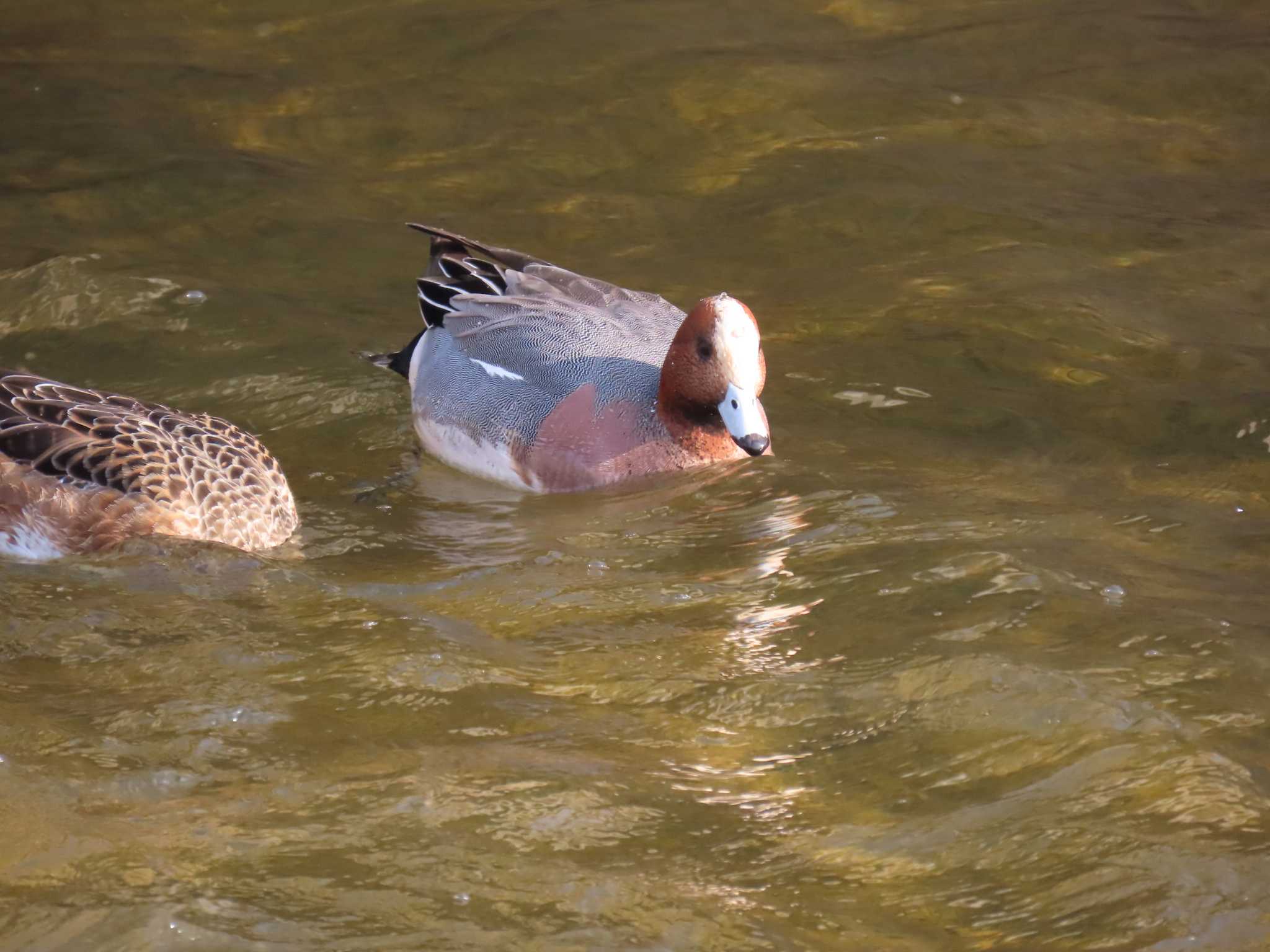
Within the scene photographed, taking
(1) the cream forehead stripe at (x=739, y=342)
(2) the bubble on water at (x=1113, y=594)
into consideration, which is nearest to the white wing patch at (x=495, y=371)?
(1) the cream forehead stripe at (x=739, y=342)

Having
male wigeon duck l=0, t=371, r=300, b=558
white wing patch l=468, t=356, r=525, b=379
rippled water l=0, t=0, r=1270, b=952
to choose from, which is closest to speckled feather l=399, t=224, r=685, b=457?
white wing patch l=468, t=356, r=525, b=379

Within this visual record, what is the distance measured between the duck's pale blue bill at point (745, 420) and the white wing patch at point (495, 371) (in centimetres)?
97

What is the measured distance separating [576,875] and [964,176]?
5.57 metres

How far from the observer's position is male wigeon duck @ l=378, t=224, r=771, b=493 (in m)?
5.81

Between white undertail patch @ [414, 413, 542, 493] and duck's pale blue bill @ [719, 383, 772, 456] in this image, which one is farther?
white undertail patch @ [414, 413, 542, 493]

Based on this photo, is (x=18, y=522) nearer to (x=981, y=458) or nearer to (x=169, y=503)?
(x=169, y=503)

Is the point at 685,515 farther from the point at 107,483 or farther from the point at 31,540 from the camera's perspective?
the point at 31,540

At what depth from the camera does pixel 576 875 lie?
329 centimetres

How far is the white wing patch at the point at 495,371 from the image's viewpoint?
6.31 m

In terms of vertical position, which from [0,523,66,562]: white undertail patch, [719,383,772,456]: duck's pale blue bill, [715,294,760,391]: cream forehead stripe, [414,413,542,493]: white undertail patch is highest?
[715,294,760,391]: cream forehead stripe

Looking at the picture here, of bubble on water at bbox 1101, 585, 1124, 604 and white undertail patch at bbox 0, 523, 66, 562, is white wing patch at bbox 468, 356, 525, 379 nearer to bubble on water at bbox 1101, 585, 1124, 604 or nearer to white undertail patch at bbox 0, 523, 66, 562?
white undertail patch at bbox 0, 523, 66, 562

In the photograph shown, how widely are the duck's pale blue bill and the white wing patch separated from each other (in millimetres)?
968

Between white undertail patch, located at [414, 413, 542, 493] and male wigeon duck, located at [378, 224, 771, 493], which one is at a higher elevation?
male wigeon duck, located at [378, 224, 771, 493]

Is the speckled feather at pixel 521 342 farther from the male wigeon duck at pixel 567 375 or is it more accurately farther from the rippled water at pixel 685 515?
the rippled water at pixel 685 515
